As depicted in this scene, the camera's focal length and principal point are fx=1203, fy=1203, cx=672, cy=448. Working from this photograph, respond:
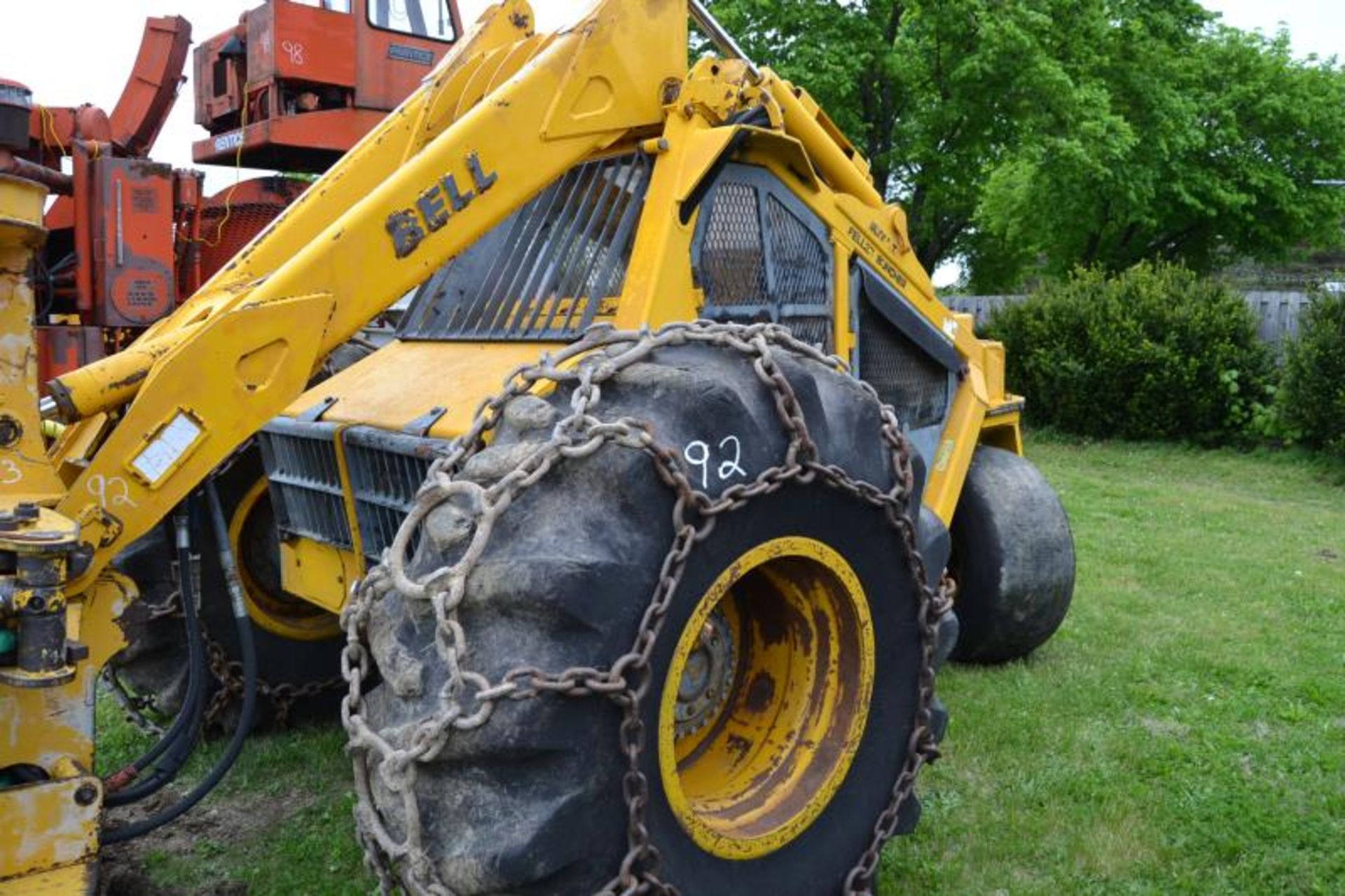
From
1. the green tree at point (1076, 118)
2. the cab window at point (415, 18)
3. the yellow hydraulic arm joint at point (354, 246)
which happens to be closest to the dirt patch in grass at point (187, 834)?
the yellow hydraulic arm joint at point (354, 246)

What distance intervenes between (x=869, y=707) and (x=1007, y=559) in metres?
2.41

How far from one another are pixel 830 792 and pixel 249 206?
7995 millimetres

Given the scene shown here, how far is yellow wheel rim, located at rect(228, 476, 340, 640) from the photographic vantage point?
4527 millimetres

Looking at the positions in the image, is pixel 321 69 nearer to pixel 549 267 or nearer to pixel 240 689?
pixel 240 689

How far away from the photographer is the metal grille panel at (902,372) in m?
4.75

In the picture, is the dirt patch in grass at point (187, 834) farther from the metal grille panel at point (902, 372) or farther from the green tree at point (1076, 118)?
the green tree at point (1076, 118)

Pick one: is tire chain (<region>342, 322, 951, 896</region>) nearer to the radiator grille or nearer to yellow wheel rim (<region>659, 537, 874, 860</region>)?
yellow wheel rim (<region>659, 537, 874, 860</region>)

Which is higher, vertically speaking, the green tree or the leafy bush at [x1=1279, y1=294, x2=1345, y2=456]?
the green tree

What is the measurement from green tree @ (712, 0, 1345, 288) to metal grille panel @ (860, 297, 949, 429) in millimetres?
17438

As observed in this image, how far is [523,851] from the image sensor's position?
2.28m

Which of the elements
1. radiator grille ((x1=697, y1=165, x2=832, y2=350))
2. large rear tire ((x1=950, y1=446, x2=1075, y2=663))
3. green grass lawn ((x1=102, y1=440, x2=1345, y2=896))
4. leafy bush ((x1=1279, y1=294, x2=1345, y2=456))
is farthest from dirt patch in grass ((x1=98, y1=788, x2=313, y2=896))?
leafy bush ((x1=1279, y1=294, x2=1345, y2=456))

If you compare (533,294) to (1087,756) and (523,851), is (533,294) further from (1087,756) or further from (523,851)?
(1087,756)

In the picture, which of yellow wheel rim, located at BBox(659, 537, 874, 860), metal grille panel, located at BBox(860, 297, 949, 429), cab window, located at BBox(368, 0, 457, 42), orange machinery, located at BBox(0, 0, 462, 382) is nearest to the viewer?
yellow wheel rim, located at BBox(659, 537, 874, 860)

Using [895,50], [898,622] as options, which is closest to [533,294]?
[898,622]
